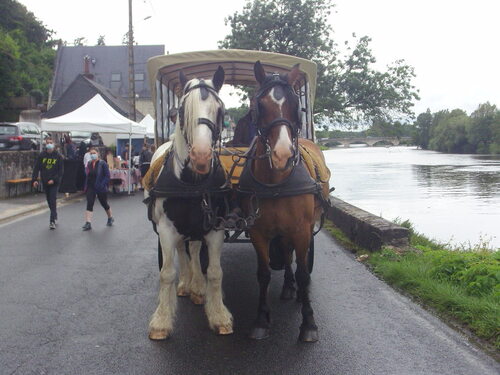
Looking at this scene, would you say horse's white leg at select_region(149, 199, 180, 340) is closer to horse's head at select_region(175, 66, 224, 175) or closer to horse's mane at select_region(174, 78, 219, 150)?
horse's head at select_region(175, 66, 224, 175)

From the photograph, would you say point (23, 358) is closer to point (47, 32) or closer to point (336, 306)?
point (336, 306)

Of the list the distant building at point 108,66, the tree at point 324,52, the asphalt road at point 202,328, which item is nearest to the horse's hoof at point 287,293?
the asphalt road at point 202,328

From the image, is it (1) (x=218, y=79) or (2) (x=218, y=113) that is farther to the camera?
(1) (x=218, y=79)

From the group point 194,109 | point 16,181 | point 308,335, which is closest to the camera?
point 194,109

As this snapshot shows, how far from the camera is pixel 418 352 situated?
4168 mm

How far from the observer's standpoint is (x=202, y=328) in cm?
480

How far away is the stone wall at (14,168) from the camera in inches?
609

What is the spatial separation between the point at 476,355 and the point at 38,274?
218 inches

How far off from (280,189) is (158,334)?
66.9 inches

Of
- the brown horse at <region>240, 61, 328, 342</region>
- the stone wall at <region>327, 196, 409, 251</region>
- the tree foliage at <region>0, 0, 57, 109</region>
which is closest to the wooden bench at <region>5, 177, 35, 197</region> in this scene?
the stone wall at <region>327, 196, 409, 251</region>

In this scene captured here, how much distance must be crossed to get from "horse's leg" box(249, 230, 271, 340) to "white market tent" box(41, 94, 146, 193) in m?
14.0

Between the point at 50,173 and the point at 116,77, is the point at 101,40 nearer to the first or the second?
the point at 116,77

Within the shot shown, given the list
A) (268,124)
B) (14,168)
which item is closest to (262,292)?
(268,124)

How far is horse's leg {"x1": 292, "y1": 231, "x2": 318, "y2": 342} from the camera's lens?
4.43m
